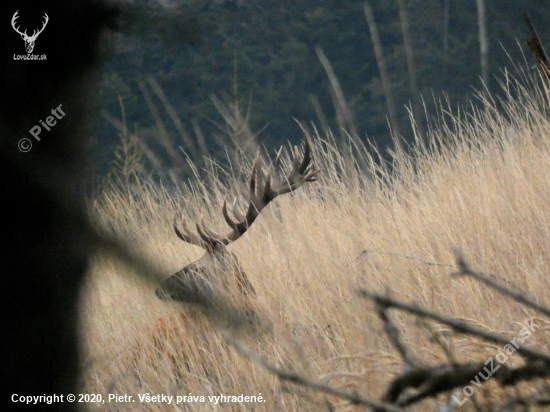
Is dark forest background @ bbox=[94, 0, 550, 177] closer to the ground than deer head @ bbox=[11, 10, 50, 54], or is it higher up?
closer to the ground

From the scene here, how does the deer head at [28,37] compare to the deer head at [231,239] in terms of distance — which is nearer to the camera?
the deer head at [28,37]

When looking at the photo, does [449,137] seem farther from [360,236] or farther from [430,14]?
[430,14]

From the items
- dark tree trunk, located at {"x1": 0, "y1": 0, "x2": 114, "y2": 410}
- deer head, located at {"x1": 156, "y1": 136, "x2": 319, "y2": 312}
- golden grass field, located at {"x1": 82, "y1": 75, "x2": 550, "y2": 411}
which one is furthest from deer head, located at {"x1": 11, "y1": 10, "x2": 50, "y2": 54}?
deer head, located at {"x1": 156, "y1": 136, "x2": 319, "y2": 312}

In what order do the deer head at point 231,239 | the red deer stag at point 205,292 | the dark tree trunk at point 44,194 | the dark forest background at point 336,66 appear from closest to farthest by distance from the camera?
the dark tree trunk at point 44,194
the red deer stag at point 205,292
the deer head at point 231,239
the dark forest background at point 336,66

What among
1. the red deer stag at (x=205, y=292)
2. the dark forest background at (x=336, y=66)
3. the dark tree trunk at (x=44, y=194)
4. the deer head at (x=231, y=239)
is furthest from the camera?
the dark forest background at (x=336, y=66)

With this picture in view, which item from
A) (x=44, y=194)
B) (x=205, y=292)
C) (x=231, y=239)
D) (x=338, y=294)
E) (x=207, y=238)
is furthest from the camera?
(x=231, y=239)

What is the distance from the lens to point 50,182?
1.35 feet

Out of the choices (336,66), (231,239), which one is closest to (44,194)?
(231,239)

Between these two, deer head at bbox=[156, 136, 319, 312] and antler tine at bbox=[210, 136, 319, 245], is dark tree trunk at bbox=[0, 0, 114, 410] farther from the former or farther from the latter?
antler tine at bbox=[210, 136, 319, 245]

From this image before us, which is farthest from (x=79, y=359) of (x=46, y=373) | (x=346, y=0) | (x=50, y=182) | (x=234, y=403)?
(x=346, y=0)

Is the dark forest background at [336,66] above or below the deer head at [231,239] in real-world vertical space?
below

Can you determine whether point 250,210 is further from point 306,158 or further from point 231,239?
point 306,158

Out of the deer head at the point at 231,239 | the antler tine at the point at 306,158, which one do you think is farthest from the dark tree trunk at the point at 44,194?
the antler tine at the point at 306,158

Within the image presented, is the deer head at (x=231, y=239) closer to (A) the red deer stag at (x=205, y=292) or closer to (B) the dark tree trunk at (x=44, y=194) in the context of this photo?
(A) the red deer stag at (x=205, y=292)
